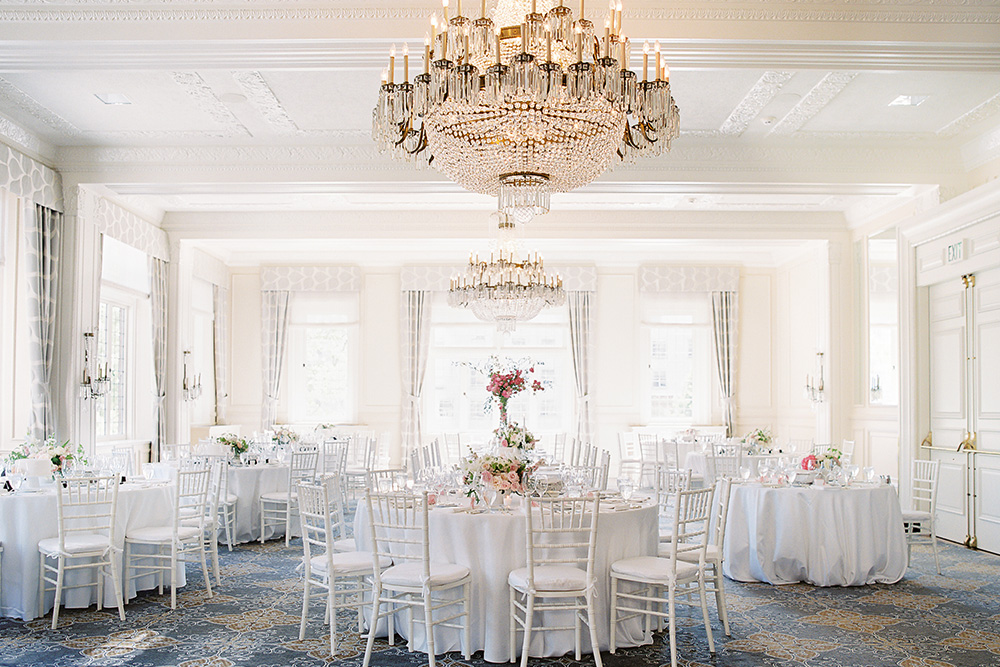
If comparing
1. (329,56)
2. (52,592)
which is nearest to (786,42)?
(329,56)

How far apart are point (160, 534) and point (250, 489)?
278 centimetres

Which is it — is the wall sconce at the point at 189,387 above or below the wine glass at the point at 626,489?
above

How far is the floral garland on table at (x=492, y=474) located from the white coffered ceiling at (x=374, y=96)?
3.12 m

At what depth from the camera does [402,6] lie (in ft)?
20.6

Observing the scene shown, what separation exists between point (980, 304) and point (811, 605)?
14.0 feet

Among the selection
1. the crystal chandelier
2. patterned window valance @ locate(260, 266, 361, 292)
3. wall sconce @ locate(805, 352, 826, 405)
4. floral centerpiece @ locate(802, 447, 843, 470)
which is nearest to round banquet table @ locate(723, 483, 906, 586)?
floral centerpiece @ locate(802, 447, 843, 470)

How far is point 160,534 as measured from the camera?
6.62 meters

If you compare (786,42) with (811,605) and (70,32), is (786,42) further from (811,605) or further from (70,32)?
(70,32)

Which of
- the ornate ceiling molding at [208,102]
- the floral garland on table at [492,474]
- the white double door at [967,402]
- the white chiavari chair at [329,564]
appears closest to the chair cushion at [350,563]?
the white chiavari chair at [329,564]

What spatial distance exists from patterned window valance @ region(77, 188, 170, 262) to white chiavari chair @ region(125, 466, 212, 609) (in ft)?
14.3

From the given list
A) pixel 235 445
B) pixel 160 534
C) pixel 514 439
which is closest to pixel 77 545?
pixel 160 534

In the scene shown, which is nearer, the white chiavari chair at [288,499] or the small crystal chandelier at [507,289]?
the white chiavari chair at [288,499]

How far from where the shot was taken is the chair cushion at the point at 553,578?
491 centimetres

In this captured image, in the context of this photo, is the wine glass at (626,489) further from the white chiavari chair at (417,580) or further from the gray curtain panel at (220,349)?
the gray curtain panel at (220,349)
